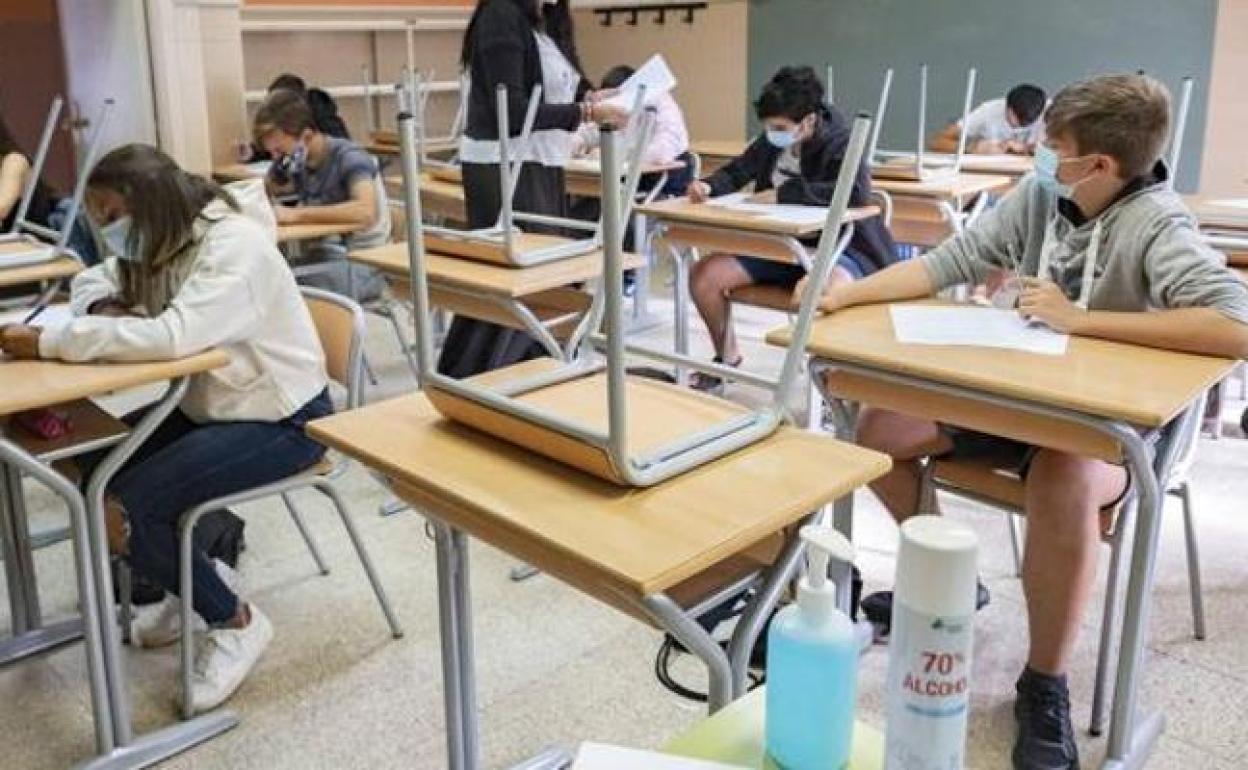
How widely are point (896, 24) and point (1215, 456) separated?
144 inches

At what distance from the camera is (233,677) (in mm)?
2164

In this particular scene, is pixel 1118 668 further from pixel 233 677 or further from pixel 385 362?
pixel 385 362

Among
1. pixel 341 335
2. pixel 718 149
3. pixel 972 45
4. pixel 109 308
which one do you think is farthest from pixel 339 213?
pixel 972 45

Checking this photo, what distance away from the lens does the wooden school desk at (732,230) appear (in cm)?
319


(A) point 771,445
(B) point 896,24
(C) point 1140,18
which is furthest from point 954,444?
(B) point 896,24

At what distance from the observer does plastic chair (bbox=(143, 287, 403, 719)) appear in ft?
6.78

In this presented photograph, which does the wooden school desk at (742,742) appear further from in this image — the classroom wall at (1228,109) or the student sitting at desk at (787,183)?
the classroom wall at (1228,109)

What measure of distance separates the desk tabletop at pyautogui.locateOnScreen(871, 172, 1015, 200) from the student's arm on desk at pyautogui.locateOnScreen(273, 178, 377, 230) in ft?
5.50

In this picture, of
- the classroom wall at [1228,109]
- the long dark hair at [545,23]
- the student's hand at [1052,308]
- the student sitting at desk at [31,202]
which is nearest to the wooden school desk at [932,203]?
the long dark hair at [545,23]

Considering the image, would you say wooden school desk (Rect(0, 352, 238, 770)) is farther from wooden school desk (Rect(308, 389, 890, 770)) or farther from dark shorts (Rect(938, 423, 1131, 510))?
dark shorts (Rect(938, 423, 1131, 510))

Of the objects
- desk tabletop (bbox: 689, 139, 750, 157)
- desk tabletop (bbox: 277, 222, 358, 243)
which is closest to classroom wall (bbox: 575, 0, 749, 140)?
desk tabletop (bbox: 689, 139, 750, 157)

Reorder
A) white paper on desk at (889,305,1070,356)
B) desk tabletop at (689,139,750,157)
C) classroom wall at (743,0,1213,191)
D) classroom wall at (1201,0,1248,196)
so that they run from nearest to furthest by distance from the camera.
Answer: white paper on desk at (889,305,1070,356), classroom wall at (1201,0,1248,196), classroom wall at (743,0,1213,191), desk tabletop at (689,139,750,157)

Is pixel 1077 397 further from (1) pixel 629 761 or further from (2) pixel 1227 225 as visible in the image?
(2) pixel 1227 225

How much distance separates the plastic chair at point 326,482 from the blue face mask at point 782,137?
169 centimetres
